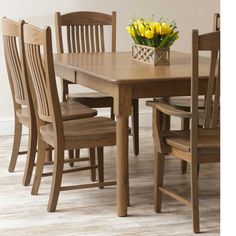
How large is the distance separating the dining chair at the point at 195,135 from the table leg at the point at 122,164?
0.16 m

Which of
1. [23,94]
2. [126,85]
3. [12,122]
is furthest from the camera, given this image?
[12,122]

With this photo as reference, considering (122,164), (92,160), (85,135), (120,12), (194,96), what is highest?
(120,12)

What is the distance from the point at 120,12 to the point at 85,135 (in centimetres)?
262

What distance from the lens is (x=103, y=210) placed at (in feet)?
11.1

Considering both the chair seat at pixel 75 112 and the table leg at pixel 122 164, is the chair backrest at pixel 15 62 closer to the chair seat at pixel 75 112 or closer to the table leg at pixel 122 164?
the chair seat at pixel 75 112

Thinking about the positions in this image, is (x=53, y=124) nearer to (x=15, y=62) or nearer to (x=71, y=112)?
(x=71, y=112)

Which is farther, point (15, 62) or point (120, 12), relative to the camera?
point (120, 12)

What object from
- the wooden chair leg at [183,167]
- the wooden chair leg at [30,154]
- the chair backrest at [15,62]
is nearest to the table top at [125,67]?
the chair backrest at [15,62]

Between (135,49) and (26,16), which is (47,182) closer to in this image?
(135,49)

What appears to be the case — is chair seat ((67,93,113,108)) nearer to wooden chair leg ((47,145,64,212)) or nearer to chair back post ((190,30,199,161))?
wooden chair leg ((47,145,64,212))

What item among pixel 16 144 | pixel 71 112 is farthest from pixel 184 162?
pixel 16 144

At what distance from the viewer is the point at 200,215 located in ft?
10.7

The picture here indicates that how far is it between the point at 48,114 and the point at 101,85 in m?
0.32
